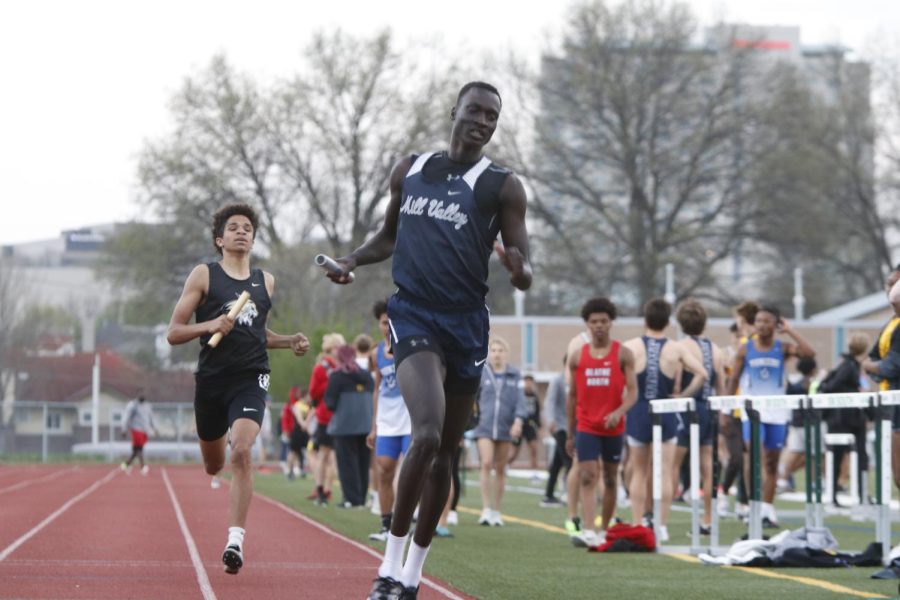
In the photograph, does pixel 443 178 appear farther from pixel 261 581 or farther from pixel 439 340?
pixel 261 581

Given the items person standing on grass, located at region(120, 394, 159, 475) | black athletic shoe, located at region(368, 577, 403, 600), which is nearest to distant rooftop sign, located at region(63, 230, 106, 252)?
person standing on grass, located at region(120, 394, 159, 475)

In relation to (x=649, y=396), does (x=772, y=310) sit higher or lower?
higher

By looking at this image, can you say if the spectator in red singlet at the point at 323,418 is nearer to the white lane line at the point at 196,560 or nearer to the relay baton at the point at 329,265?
the white lane line at the point at 196,560

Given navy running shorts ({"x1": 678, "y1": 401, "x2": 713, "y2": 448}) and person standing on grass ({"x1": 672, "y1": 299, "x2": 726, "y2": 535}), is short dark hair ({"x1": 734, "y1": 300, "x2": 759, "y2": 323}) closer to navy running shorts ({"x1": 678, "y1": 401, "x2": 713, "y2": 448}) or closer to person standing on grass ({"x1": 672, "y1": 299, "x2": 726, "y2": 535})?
person standing on grass ({"x1": 672, "y1": 299, "x2": 726, "y2": 535})

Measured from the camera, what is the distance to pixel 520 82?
58.3 meters

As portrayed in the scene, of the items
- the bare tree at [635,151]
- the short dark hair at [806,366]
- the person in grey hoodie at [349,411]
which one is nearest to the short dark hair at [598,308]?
the person in grey hoodie at [349,411]

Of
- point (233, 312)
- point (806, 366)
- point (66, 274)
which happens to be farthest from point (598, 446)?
point (66, 274)

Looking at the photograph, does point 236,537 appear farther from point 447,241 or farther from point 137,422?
point 137,422

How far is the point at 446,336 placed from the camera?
790 centimetres

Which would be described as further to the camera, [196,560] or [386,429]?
[386,429]

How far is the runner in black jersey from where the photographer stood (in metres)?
9.84

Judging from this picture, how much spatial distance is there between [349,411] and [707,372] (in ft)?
18.5

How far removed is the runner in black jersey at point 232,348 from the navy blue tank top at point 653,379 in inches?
215

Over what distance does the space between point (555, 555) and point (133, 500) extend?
10517 mm
